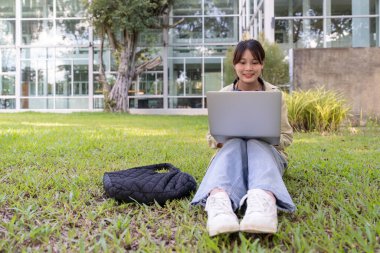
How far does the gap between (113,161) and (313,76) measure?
18.7 ft

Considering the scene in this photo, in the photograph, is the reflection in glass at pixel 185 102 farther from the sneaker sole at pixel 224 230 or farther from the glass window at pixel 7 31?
the sneaker sole at pixel 224 230

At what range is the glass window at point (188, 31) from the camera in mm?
18750

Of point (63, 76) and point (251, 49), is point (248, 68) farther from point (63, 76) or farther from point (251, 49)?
point (63, 76)

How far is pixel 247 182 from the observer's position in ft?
7.36

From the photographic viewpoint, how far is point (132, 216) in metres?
2.23

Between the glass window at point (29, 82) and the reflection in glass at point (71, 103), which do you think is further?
the glass window at point (29, 82)

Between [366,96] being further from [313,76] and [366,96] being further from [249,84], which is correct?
[249,84]

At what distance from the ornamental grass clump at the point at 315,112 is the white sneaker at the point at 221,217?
5.56 meters

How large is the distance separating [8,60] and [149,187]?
1917 cm

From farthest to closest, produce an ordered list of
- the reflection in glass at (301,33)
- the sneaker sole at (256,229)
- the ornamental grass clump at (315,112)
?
the reflection in glass at (301,33), the ornamental grass clump at (315,112), the sneaker sole at (256,229)

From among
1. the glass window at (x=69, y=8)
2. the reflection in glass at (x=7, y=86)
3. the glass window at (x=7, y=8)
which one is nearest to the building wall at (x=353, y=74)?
the glass window at (x=69, y=8)

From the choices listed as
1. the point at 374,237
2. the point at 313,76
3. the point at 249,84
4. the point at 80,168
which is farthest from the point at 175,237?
the point at 313,76

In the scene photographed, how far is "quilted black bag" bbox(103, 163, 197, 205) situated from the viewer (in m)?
2.44

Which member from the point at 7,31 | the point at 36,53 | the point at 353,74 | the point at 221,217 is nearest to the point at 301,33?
the point at 353,74
